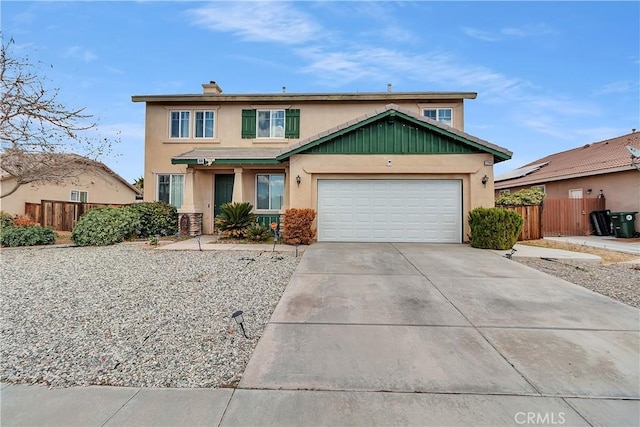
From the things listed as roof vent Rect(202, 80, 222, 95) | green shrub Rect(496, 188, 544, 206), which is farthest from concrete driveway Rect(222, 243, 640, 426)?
roof vent Rect(202, 80, 222, 95)

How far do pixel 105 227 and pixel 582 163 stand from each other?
24.3 metres

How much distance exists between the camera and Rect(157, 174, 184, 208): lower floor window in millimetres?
14383

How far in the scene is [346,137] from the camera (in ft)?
38.0

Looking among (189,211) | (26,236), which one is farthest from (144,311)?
(26,236)

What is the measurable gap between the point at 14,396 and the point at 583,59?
19.4 metres

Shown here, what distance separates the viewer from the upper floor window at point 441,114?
14352 millimetres

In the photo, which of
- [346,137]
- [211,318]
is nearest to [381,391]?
[211,318]

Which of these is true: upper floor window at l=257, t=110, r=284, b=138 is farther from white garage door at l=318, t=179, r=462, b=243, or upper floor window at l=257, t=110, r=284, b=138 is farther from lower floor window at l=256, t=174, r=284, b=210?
white garage door at l=318, t=179, r=462, b=243

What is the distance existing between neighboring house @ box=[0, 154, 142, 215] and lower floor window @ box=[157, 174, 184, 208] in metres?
3.07

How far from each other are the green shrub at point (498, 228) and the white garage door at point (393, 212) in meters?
1.28

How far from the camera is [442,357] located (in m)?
3.31

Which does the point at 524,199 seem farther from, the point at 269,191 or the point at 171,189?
the point at 171,189

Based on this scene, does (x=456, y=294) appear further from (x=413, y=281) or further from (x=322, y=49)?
(x=322, y=49)

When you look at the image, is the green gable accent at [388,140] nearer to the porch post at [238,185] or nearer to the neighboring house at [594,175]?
the porch post at [238,185]
